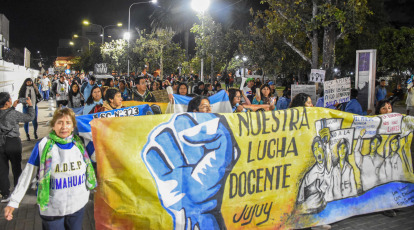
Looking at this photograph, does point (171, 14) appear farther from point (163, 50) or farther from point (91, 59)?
A: point (91, 59)

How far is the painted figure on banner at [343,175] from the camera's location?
5023mm

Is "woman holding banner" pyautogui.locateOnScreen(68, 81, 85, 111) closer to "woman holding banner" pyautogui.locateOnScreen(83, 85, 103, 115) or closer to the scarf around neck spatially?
"woman holding banner" pyautogui.locateOnScreen(83, 85, 103, 115)

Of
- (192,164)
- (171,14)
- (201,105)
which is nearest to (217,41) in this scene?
(171,14)

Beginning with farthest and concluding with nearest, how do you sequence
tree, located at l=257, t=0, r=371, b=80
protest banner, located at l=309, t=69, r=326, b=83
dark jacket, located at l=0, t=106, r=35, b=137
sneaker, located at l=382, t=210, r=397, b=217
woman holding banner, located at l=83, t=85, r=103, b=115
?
tree, located at l=257, t=0, r=371, b=80 → protest banner, located at l=309, t=69, r=326, b=83 → woman holding banner, located at l=83, t=85, r=103, b=115 → dark jacket, located at l=0, t=106, r=35, b=137 → sneaker, located at l=382, t=210, r=397, b=217

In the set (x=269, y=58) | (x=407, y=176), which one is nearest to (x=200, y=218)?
(x=407, y=176)

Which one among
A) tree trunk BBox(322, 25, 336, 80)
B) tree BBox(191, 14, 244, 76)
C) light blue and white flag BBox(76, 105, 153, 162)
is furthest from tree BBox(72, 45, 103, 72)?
light blue and white flag BBox(76, 105, 153, 162)

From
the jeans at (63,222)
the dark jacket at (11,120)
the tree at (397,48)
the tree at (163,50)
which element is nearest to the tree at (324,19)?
the dark jacket at (11,120)

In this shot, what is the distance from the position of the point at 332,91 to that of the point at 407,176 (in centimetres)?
393

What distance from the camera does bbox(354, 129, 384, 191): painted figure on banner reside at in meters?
5.25

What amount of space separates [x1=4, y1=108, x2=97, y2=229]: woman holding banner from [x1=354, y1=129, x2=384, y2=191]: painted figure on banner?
3.60 meters

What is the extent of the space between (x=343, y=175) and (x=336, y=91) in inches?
185

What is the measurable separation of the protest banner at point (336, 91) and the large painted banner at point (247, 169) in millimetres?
3664

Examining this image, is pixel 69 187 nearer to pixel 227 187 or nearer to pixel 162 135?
pixel 162 135

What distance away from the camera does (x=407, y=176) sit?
5.68 meters
